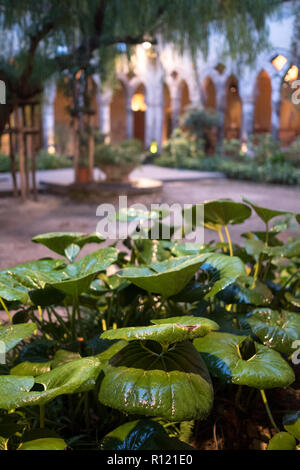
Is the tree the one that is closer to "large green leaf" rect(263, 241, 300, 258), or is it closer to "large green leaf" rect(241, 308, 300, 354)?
"large green leaf" rect(263, 241, 300, 258)

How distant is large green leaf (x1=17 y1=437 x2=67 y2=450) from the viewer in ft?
3.58

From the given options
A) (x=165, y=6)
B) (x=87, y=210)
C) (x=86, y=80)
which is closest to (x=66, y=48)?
(x=86, y=80)

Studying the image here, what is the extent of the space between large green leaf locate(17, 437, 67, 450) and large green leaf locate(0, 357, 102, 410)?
109 mm

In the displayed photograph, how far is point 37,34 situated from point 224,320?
525 centimetres

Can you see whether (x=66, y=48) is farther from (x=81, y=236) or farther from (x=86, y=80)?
(x=81, y=236)

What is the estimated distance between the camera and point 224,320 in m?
1.67

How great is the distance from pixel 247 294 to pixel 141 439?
705mm

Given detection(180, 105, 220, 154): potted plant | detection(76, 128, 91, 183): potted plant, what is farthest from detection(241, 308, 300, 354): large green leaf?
detection(180, 105, 220, 154): potted plant

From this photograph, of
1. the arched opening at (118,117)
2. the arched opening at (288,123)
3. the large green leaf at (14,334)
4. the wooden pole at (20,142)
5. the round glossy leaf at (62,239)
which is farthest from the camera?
the arched opening at (118,117)

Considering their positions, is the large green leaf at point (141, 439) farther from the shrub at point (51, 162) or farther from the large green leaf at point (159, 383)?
the shrub at point (51, 162)

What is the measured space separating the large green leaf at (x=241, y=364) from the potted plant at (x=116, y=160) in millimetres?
7295

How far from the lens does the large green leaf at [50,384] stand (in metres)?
1.03

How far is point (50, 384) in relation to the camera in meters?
1.18

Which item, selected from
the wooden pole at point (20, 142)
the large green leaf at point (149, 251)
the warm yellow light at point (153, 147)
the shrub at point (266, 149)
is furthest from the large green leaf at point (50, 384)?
the warm yellow light at point (153, 147)
